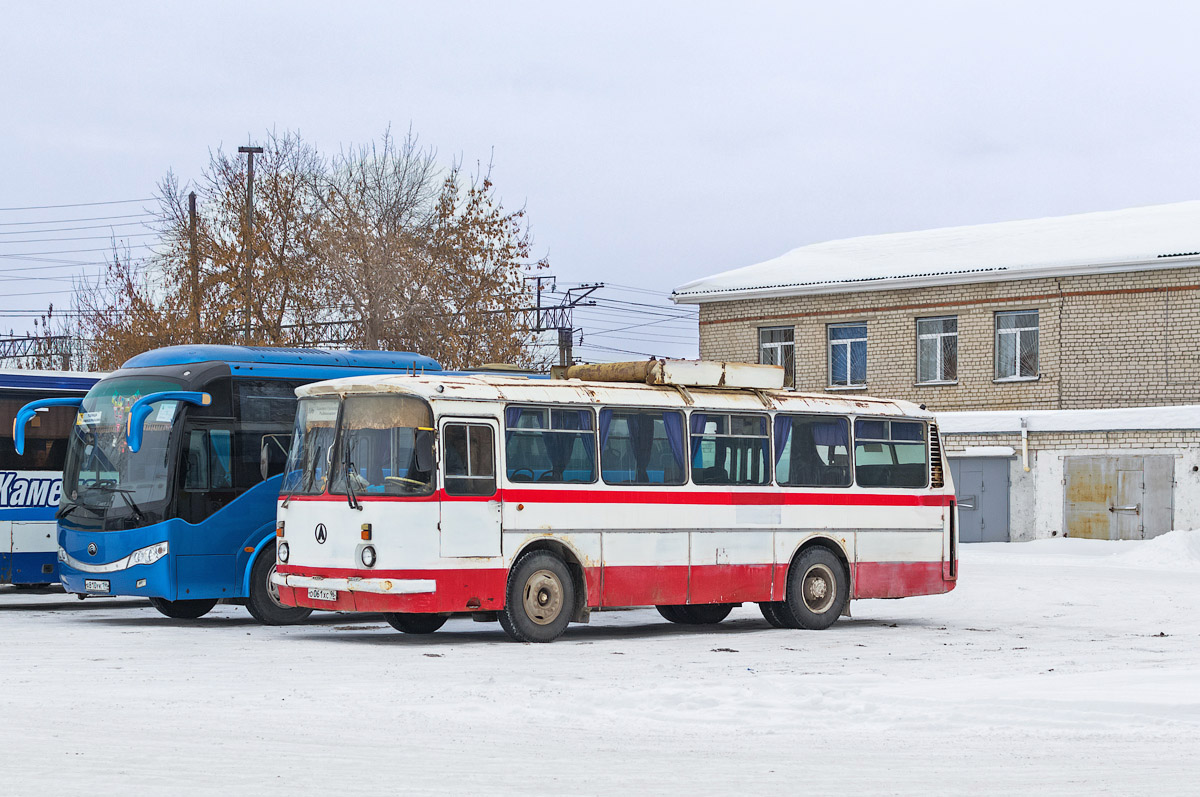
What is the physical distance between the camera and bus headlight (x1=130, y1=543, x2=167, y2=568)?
60.0ft

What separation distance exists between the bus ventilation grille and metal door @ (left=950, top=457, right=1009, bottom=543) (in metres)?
18.6

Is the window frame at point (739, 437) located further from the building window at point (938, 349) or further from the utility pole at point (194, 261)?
the utility pole at point (194, 261)

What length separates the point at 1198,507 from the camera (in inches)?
1406

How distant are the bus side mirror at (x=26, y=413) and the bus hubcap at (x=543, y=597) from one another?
22.9 ft

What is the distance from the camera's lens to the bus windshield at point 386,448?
16125 millimetres

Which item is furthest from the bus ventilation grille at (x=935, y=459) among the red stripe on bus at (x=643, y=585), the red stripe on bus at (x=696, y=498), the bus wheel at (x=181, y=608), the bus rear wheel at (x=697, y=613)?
the bus wheel at (x=181, y=608)

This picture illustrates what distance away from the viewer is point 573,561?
17.3 m

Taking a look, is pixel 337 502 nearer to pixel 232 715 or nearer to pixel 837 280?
pixel 232 715

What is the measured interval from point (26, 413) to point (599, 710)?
12.2 m

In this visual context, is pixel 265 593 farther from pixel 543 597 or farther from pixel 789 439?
pixel 789 439

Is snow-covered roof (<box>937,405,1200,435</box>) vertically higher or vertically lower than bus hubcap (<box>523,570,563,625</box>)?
higher

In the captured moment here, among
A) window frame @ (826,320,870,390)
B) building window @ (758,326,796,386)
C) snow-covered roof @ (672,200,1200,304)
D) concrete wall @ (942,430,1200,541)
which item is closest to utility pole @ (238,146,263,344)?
snow-covered roof @ (672,200,1200,304)

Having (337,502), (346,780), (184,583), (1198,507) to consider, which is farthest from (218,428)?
(1198,507)

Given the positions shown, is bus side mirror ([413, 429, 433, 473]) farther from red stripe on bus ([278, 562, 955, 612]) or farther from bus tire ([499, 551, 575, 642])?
bus tire ([499, 551, 575, 642])
